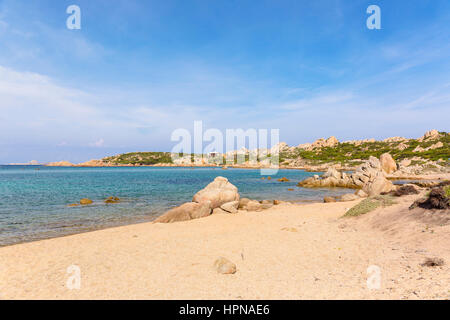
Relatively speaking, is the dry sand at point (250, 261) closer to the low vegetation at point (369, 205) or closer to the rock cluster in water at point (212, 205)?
the low vegetation at point (369, 205)

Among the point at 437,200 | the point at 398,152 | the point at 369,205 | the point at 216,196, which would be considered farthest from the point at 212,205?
the point at 398,152

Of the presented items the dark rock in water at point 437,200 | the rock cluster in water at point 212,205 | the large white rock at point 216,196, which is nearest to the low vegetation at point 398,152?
the rock cluster in water at point 212,205

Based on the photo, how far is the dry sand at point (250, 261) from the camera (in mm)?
7598

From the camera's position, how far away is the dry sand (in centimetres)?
760

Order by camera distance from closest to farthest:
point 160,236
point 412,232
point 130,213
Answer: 1. point 412,232
2. point 160,236
3. point 130,213

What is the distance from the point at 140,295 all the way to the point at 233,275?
3.26 metres

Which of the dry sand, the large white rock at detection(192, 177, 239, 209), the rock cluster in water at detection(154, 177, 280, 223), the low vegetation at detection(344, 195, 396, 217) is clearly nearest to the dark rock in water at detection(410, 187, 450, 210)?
the dry sand

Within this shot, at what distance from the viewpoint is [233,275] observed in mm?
9000

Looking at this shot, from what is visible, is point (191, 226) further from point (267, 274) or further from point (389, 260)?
point (389, 260)

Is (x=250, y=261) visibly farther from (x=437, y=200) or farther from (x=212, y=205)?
(x=212, y=205)

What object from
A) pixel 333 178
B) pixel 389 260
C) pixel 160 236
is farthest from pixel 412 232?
pixel 333 178

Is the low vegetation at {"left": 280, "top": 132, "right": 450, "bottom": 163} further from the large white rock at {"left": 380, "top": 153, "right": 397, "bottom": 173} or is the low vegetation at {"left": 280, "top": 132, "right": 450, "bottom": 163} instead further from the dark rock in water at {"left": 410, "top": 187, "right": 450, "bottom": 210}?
the dark rock in water at {"left": 410, "top": 187, "right": 450, "bottom": 210}

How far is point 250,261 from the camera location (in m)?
10.5
